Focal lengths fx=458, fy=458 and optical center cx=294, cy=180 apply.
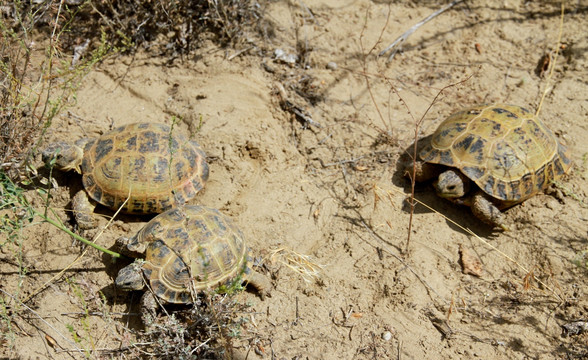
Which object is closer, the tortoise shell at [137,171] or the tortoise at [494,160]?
the tortoise shell at [137,171]

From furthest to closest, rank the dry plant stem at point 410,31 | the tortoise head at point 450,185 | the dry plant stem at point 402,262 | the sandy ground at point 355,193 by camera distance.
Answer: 1. the dry plant stem at point 410,31
2. the tortoise head at point 450,185
3. the dry plant stem at point 402,262
4. the sandy ground at point 355,193

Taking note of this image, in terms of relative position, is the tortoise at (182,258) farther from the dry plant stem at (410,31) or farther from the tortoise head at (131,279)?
the dry plant stem at (410,31)

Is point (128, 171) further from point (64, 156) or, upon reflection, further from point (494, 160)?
point (494, 160)

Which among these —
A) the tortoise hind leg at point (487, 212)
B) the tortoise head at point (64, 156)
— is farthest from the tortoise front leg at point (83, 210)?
the tortoise hind leg at point (487, 212)

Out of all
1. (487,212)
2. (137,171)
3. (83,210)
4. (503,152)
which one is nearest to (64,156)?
(83,210)

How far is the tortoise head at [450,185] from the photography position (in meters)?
4.97

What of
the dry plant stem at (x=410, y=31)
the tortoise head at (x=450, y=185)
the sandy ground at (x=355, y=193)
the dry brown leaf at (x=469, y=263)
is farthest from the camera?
the dry plant stem at (x=410, y=31)

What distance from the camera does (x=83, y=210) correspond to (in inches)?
184

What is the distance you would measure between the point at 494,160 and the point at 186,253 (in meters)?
3.36

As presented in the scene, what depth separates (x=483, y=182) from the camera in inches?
194

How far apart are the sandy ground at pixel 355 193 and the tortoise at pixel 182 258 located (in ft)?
1.18

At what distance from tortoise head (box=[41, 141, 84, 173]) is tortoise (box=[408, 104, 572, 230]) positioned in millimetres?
3694

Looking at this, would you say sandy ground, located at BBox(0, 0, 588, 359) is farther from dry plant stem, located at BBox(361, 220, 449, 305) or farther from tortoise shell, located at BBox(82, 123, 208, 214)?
tortoise shell, located at BBox(82, 123, 208, 214)

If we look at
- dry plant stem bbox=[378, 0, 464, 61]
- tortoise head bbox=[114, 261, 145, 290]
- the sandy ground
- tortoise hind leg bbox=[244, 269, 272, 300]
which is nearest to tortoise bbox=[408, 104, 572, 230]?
the sandy ground
